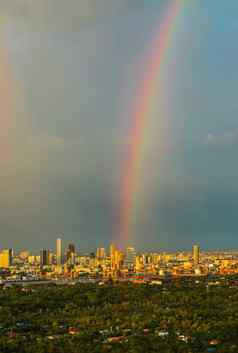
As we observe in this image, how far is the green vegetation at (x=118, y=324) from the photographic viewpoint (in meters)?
22.3

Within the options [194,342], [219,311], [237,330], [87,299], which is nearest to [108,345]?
[194,342]

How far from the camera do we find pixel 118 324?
2803 centimetres

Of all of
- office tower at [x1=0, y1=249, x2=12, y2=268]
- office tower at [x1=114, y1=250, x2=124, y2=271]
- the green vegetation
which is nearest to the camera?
the green vegetation

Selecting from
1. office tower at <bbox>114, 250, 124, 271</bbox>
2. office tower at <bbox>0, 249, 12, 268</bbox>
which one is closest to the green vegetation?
office tower at <bbox>114, 250, 124, 271</bbox>

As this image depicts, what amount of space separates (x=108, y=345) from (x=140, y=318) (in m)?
7.43

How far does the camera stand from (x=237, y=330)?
2650cm

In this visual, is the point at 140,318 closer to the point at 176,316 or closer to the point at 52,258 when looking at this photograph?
the point at 176,316

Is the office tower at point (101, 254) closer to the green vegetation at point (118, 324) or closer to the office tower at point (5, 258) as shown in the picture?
the office tower at point (5, 258)

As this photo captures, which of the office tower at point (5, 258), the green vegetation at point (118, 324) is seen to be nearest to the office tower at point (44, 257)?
the office tower at point (5, 258)

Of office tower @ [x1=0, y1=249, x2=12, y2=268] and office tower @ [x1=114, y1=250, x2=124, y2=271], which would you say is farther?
office tower @ [x1=0, y1=249, x2=12, y2=268]

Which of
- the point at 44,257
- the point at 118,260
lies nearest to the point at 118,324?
the point at 118,260

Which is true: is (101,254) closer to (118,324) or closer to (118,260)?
(118,260)

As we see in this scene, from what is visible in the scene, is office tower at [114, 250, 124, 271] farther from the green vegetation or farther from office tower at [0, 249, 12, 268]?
the green vegetation

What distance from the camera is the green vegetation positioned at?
22328 mm
